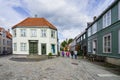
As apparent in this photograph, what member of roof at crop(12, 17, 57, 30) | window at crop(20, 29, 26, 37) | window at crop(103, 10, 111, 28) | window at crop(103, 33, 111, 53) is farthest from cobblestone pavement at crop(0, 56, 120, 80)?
roof at crop(12, 17, 57, 30)

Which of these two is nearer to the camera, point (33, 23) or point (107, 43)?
point (107, 43)

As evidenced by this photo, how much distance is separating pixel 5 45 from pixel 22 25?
17782 mm

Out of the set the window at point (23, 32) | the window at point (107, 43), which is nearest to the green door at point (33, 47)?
the window at point (23, 32)

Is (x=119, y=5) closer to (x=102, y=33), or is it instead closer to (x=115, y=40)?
(x=115, y=40)

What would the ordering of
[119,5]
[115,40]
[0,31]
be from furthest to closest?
1. [0,31]
2. [115,40]
3. [119,5]

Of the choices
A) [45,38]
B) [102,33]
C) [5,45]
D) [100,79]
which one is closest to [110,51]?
[102,33]

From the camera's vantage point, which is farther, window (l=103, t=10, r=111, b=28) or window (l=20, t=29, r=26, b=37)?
window (l=20, t=29, r=26, b=37)

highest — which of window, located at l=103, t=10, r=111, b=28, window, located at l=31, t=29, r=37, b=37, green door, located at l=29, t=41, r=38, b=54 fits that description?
window, located at l=103, t=10, r=111, b=28

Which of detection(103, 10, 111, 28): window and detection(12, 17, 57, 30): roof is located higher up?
detection(12, 17, 57, 30): roof

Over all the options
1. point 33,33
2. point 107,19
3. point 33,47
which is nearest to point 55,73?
point 107,19

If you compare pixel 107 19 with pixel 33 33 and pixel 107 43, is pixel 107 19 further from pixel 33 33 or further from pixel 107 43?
pixel 33 33

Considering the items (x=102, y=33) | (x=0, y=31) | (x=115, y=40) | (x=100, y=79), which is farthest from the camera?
(x=0, y=31)

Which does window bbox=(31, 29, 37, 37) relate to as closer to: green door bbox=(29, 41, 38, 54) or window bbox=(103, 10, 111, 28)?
green door bbox=(29, 41, 38, 54)

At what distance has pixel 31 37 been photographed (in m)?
36.7
